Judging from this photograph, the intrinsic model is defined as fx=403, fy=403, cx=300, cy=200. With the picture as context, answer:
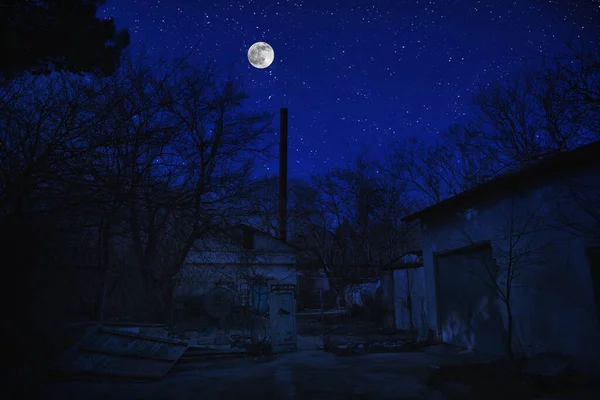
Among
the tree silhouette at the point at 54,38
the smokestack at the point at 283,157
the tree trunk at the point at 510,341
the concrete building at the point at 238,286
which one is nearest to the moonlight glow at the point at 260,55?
the concrete building at the point at 238,286

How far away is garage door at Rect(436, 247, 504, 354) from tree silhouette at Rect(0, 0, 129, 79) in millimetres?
9339

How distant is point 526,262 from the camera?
880 cm

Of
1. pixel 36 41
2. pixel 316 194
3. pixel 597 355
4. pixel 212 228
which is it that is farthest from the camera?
pixel 316 194

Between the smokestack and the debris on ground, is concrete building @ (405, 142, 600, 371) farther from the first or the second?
the smokestack

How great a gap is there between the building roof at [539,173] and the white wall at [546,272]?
234 millimetres

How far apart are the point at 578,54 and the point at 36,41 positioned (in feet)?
43.2

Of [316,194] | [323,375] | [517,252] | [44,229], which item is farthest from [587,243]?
[316,194]

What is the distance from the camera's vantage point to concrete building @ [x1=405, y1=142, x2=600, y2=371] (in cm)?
745

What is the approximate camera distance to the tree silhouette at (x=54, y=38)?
5.67 m

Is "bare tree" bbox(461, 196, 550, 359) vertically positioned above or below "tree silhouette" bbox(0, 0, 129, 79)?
below

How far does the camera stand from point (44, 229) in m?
6.25

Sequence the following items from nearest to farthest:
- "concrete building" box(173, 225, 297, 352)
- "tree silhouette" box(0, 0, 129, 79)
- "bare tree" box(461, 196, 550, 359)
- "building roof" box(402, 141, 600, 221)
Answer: "tree silhouette" box(0, 0, 129, 79) < "building roof" box(402, 141, 600, 221) < "bare tree" box(461, 196, 550, 359) < "concrete building" box(173, 225, 297, 352)

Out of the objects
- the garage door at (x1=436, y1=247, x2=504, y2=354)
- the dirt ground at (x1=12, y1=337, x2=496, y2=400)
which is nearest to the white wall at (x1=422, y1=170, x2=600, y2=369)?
the garage door at (x1=436, y1=247, x2=504, y2=354)

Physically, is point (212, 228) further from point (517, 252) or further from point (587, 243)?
point (587, 243)
